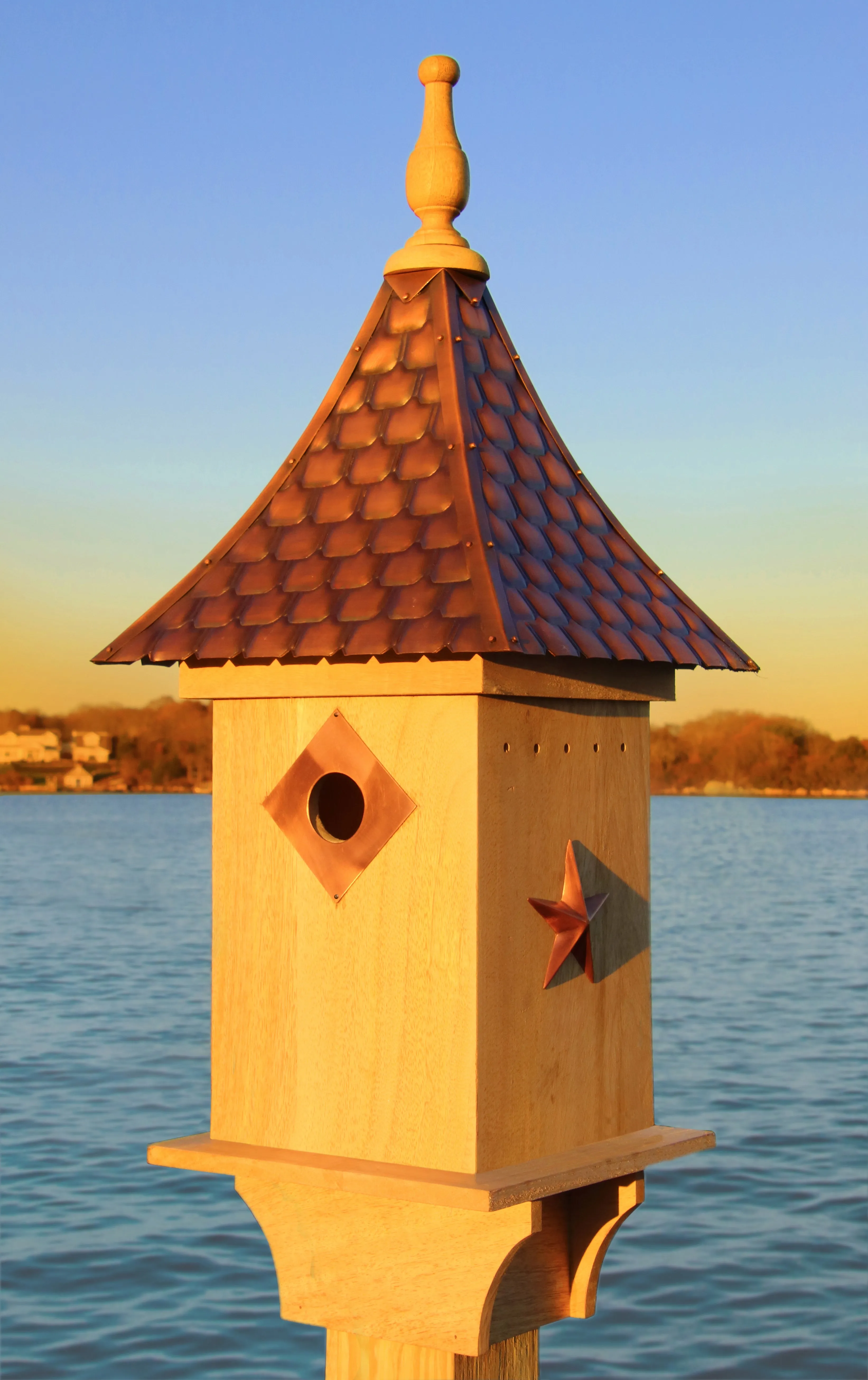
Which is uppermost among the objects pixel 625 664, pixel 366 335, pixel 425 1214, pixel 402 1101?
pixel 366 335

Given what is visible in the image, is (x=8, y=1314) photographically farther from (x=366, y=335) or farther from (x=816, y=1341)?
(x=366, y=335)

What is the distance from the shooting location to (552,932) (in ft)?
14.0

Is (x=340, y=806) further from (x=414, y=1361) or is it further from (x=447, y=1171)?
(x=414, y=1361)

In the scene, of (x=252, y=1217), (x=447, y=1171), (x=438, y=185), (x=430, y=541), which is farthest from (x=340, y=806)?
(x=252, y=1217)

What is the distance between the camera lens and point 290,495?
4527 mm

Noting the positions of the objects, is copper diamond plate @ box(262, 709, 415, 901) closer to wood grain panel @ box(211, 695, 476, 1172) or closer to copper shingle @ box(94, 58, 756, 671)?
wood grain panel @ box(211, 695, 476, 1172)

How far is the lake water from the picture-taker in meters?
11.2

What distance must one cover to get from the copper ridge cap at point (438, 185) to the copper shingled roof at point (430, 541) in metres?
0.04

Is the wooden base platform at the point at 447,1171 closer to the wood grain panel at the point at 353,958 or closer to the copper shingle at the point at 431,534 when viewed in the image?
the wood grain panel at the point at 353,958

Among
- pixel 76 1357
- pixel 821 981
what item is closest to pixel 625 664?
pixel 76 1357

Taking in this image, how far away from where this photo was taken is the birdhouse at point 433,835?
4.03m

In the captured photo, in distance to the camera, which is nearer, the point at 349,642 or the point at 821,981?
the point at 349,642

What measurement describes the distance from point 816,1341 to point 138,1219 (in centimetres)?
502

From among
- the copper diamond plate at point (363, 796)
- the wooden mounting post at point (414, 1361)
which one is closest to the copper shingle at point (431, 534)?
the copper diamond plate at point (363, 796)
